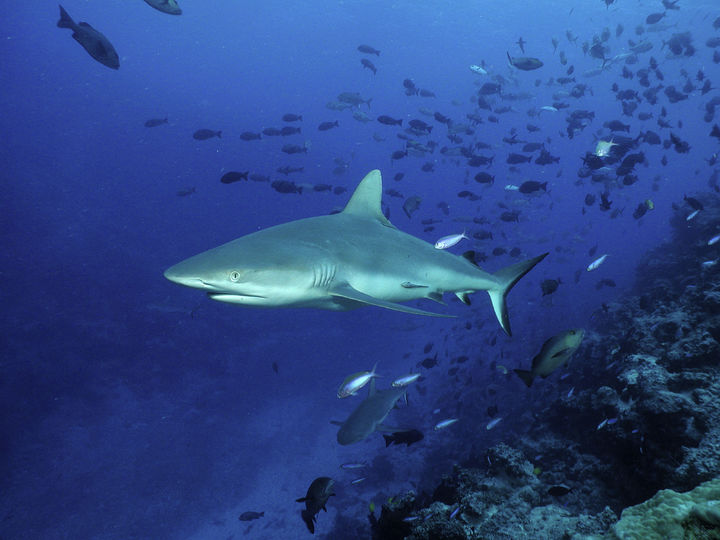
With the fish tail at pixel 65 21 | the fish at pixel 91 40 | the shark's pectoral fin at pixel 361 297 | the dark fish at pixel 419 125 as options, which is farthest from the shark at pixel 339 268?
the dark fish at pixel 419 125

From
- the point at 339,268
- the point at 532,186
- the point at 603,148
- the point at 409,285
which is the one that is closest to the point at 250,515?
the point at 409,285

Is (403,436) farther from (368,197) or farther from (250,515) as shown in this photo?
(250,515)

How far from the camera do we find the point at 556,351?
4035 millimetres

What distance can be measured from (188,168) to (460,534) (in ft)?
364

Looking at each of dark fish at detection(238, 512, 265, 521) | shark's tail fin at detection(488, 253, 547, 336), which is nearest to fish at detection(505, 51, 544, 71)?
shark's tail fin at detection(488, 253, 547, 336)

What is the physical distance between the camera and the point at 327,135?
544 feet

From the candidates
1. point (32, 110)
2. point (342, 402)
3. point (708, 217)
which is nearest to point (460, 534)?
point (708, 217)

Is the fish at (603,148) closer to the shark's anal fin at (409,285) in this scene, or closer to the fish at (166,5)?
the shark's anal fin at (409,285)

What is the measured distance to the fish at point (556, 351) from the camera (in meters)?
4.02

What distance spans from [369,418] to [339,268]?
8.92 ft

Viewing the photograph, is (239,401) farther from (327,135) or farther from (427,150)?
(327,135)

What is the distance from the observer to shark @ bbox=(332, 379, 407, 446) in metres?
5.18

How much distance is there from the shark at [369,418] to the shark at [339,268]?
1.82m

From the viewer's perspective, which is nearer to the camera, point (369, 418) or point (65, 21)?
point (369, 418)
